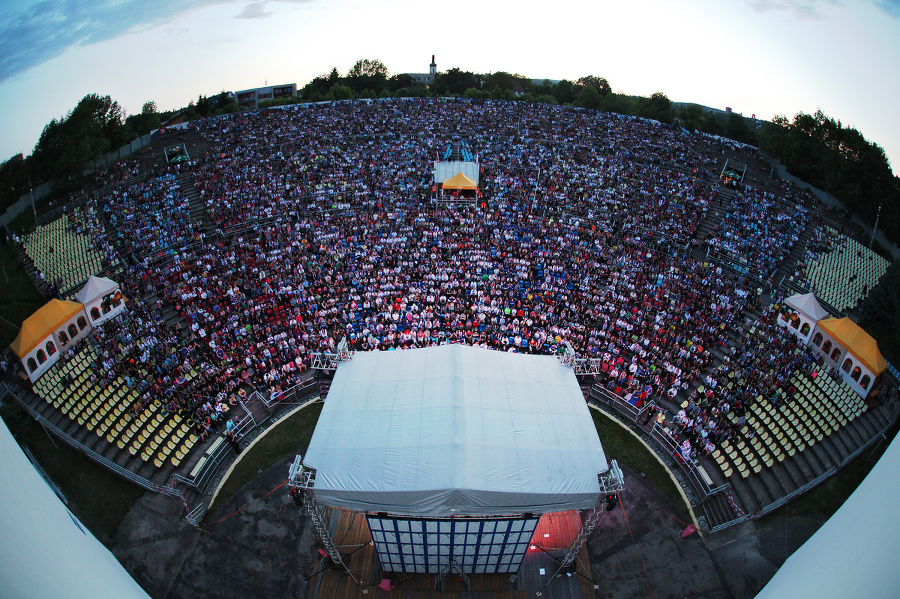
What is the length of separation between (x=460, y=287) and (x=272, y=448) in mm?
14305

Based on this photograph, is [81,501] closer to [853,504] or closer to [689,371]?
[853,504]

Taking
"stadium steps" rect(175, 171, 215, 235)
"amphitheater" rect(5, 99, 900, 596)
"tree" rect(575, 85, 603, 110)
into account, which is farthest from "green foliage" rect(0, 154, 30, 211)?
"tree" rect(575, 85, 603, 110)

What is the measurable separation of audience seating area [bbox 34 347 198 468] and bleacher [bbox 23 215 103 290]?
8.30 meters

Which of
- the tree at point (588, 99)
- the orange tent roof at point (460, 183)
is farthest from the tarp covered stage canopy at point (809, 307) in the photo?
the tree at point (588, 99)

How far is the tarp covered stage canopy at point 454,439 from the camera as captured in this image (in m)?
13.9

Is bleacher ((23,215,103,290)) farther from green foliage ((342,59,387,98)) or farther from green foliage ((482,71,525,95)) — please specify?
green foliage ((482,71,525,95))

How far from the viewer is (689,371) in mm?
24328

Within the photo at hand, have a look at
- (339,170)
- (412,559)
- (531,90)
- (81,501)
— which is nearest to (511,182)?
(339,170)

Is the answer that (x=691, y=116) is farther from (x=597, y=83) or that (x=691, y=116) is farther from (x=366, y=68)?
(x=366, y=68)

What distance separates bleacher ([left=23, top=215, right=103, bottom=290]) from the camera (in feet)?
92.3

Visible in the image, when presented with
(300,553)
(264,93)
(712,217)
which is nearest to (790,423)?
(300,553)

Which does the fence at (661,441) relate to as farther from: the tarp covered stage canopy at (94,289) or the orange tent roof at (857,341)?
the tarp covered stage canopy at (94,289)

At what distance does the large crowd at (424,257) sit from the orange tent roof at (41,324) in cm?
186

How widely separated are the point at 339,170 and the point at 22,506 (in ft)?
116
